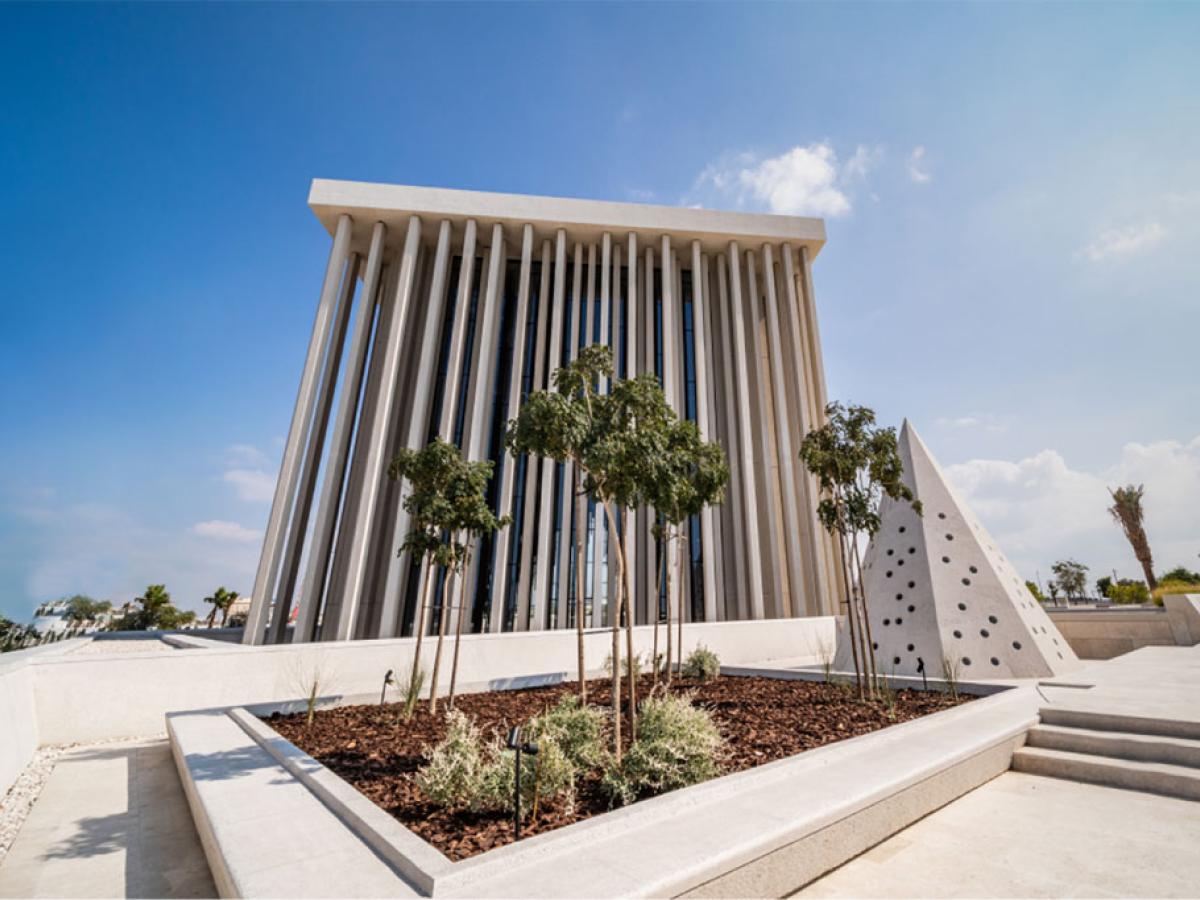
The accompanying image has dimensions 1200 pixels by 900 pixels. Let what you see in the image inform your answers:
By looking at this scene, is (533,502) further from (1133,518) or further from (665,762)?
(1133,518)

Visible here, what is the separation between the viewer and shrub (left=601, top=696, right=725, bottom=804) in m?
4.04

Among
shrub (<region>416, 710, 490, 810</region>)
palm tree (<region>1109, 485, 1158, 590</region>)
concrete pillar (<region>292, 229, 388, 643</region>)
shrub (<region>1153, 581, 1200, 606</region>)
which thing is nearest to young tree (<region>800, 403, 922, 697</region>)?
shrub (<region>416, 710, 490, 810</region>)

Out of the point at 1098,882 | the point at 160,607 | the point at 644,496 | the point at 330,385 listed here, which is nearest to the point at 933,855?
the point at 1098,882

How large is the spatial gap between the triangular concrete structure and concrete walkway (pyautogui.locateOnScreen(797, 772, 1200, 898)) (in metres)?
5.60

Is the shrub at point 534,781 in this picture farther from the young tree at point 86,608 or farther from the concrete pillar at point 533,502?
the young tree at point 86,608

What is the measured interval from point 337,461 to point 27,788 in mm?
12388

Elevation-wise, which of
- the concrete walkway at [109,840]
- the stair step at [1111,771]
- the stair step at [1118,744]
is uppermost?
the stair step at [1118,744]

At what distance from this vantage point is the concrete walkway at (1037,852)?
10.4 ft

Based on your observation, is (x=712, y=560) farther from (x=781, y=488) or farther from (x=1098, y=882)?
(x=1098, y=882)

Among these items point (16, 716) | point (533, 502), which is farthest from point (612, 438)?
point (533, 502)

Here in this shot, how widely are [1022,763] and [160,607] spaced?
51.1 meters

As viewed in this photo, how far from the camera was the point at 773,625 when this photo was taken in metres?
15.1

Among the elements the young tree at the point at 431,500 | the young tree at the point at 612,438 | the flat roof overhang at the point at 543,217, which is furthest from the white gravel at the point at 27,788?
the flat roof overhang at the point at 543,217

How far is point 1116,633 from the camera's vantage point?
15547 millimetres
